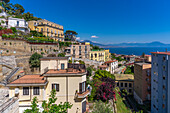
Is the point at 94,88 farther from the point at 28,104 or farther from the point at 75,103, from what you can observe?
the point at 28,104

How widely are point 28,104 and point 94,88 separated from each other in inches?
443

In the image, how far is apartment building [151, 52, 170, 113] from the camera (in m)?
20.7

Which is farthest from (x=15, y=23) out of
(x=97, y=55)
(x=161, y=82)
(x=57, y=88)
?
(x=161, y=82)

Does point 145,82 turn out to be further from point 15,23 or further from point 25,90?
point 15,23

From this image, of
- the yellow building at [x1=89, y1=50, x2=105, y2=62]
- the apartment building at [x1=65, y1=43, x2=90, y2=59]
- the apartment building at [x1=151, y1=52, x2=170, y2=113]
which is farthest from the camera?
the yellow building at [x1=89, y1=50, x2=105, y2=62]

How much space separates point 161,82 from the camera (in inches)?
865

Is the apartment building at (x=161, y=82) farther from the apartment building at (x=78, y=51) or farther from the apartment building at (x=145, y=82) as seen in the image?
the apartment building at (x=78, y=51)

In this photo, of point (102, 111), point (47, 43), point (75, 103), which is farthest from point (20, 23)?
point (102, 111)

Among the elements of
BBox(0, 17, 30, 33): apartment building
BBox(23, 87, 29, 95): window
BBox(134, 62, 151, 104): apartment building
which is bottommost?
BBox(134, 62, 151, 104): apartment building

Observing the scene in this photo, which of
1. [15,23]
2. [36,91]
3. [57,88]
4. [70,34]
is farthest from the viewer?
[70,34]

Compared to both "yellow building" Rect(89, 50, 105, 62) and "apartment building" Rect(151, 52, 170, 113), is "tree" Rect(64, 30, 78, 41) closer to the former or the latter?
"yellow building" Rect(89, 50, 105, 62)

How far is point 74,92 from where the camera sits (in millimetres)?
13281

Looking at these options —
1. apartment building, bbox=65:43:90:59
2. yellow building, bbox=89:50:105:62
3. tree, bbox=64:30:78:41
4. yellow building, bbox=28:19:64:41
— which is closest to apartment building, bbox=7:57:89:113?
apartment building, bbox=65:43:90:59

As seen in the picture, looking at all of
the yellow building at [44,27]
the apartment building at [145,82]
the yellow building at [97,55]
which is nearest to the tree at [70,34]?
the yellow building at [44,27]
